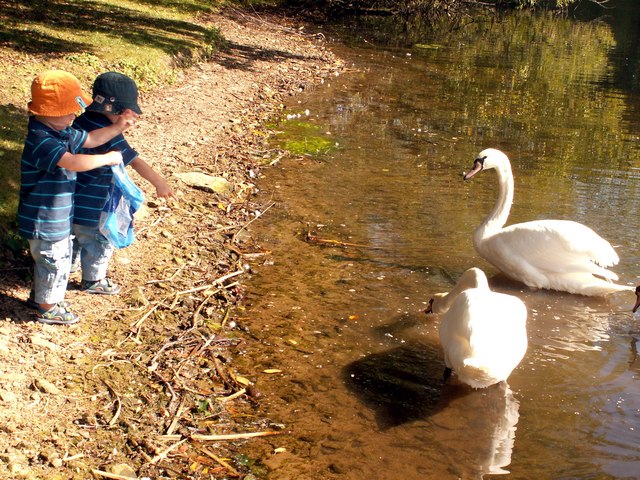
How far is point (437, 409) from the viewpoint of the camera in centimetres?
481

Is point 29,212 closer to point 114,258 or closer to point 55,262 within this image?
point 55,262

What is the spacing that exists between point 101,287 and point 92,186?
818mm

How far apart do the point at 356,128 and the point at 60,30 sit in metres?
4.90

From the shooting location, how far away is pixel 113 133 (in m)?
4.82

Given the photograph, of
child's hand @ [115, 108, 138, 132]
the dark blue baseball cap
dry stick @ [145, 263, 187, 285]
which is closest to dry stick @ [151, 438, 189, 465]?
dry stick @ [145, 263, 187, 285]

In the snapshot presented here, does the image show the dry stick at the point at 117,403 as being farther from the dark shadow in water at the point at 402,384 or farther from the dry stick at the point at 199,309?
the dark shadow in water at the point at 402,384

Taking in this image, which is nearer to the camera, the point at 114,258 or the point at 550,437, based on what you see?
the point at 550,437

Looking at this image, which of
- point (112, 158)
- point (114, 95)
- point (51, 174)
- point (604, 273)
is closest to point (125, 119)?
point (114, 95)

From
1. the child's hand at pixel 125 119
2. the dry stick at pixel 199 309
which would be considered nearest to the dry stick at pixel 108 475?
the dry stick at pixel 199 309

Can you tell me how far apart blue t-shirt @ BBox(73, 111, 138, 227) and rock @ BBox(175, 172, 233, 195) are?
9.32 feet

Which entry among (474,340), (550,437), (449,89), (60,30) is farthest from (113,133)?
(449,89)

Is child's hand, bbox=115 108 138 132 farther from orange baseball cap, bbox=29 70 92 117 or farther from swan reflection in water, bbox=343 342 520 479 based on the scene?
swan reflection in water, bbox=343 342 520 479

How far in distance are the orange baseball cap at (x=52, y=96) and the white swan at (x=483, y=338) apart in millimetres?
2779

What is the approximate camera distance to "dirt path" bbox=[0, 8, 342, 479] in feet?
13.0
